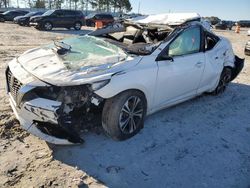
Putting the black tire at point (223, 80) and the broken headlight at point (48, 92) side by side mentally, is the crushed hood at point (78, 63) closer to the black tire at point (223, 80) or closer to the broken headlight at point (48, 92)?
the broken headlight at point (48, 92)

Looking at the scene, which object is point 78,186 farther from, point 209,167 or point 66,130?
point 209,167

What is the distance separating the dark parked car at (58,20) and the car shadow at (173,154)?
22354mm

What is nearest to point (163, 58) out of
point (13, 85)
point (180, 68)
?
point (180, 68)

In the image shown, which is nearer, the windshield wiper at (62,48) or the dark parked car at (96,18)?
the windshield wiper at (62,48)

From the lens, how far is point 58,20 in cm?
2678

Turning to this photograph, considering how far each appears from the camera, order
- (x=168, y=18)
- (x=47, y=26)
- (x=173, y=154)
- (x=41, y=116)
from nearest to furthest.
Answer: (x=41, y=116), (x=173, y=154), (x=168, y=18), (x=47, y=26)

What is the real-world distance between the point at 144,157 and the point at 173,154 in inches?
16.5

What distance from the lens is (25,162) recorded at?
3721 millimetres

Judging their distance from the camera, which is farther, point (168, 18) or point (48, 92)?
point (168, 18)

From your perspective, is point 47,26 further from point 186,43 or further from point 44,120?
point 44,120

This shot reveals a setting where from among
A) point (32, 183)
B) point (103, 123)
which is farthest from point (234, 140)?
point (32, 183)

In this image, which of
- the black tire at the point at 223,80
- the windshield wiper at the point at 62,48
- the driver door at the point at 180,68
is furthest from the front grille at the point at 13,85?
the black tire at the point at 223,80

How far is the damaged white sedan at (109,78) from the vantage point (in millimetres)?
3734

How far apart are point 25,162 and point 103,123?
107 cm
